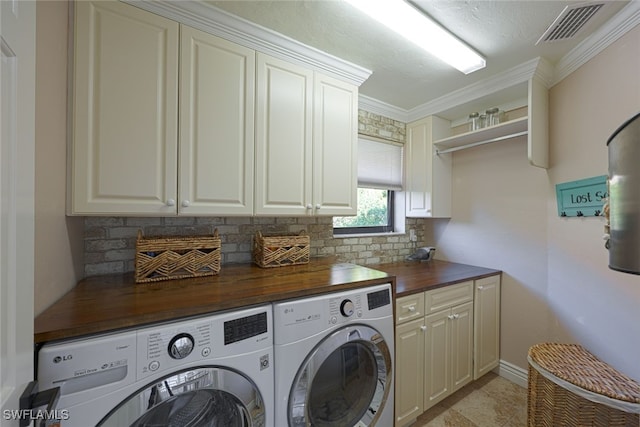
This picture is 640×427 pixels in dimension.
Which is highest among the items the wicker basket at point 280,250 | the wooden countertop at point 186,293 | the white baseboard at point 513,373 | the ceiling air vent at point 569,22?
the ceiling air vent at point 569,22

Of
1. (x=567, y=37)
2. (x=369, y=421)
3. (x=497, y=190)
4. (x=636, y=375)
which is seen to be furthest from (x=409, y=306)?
(x=567, y=37)

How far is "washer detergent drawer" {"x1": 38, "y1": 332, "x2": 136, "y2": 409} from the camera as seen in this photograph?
73cm

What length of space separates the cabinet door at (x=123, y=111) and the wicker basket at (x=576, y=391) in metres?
2.22

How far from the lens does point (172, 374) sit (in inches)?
34.3

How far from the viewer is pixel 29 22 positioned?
60cm

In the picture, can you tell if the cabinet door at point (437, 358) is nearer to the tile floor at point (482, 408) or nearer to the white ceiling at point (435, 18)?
the tile floor at point (482, 408)

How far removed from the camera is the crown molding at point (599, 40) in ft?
4.32

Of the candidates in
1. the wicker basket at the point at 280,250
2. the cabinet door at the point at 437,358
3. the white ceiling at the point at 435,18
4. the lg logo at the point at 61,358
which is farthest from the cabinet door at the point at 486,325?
the lg logo at the point at 61,358

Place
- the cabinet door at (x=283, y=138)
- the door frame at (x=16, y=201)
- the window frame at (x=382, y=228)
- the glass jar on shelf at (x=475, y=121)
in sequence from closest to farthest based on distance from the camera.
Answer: the door frame at (x=16, y=201) → the cabinet door at (x=283, y=138) → the glass jar on shelf at (x=475, y=121) → the window frame at (x=382, y=228)

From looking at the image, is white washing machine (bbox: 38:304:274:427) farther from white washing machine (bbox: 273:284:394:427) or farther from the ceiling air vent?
the ceiling air vent

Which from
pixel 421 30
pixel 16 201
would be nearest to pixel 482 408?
pixel 421 30

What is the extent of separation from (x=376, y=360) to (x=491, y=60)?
213 centimetres

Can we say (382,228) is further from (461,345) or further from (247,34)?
(247,34)

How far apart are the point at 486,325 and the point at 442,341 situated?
0.60m
